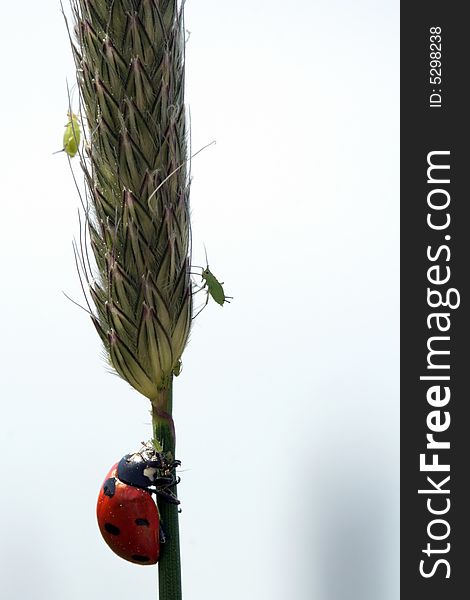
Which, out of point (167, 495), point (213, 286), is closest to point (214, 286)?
point (213, 286)

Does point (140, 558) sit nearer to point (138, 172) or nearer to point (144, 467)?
point (144, 467)

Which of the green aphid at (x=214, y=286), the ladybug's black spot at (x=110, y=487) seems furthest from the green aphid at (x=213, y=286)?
the ladybug's black spot at (x=110, y=487)

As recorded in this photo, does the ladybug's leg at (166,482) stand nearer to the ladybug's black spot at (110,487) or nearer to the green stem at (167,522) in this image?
the green stem at (167,522)

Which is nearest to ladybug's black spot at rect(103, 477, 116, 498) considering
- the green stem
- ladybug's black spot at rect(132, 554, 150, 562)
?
ladybug's black spot at rect(132, 554, 150, 562)

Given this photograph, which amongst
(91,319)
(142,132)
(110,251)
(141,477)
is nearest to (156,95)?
(142,132)

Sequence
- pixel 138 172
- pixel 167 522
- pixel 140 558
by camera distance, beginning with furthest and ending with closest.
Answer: pixel 140 558 < pixel 167 522 < pixel 138 172

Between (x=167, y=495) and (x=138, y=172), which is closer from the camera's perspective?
(x=138, y=172)
